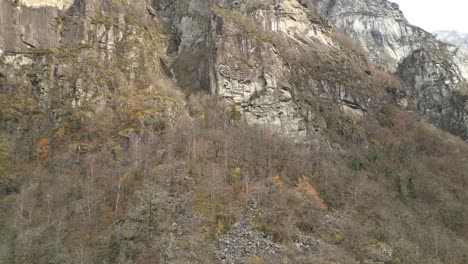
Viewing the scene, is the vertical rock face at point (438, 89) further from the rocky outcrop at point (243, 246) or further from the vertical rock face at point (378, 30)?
the rocky outcrop at point (243, 246)

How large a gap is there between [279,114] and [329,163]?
15.2m

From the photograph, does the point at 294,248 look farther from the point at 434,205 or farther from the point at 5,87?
the point at 5,87

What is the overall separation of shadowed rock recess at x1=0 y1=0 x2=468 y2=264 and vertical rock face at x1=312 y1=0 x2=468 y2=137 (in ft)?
5.40

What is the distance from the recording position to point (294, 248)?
48188mm

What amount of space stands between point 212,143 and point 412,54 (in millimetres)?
86802

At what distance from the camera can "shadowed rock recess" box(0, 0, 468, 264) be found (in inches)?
1938

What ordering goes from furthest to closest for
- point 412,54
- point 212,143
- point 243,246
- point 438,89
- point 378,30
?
point 378,30
point 412,54
point 438,89
point 212,143
point 243,246

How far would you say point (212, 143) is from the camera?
67.0 m

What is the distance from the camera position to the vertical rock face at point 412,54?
4419 inches

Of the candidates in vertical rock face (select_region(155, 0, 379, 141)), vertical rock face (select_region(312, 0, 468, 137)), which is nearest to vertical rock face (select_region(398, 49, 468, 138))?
vertical rock face (select_region(312, 0, 468, 137))

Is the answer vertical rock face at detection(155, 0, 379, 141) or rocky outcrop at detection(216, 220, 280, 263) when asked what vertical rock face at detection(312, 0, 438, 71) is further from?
rocky outcrop at detection(216, 220, 280, 263)

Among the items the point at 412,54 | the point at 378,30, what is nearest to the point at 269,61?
the point at 412,54

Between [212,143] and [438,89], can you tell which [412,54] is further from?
[212,143]

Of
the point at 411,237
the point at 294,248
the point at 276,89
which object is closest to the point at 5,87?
the point at 276,89
